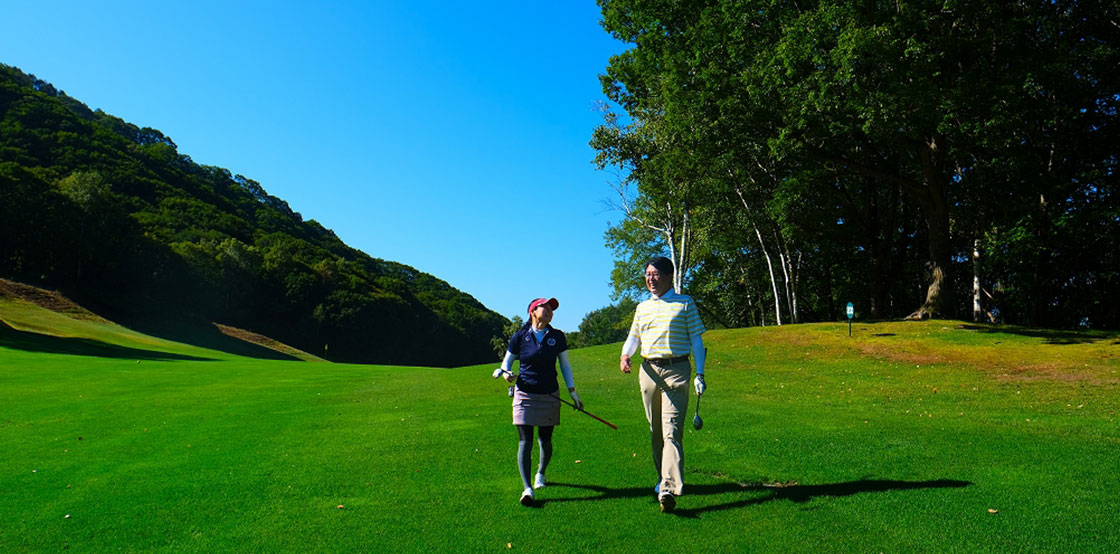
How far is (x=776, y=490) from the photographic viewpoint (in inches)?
265

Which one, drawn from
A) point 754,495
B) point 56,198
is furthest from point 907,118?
point 56,198

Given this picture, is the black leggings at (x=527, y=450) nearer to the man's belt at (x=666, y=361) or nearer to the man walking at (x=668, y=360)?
the man walking at (x=668, y=360)

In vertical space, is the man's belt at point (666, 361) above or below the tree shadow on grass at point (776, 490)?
above

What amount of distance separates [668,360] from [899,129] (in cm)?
2160

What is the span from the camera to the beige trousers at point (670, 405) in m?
6.08

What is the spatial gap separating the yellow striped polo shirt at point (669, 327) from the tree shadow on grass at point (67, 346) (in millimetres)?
31776

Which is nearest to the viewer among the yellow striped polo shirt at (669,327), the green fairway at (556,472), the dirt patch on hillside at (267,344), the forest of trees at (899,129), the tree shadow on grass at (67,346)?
the green fairway at (556,472)

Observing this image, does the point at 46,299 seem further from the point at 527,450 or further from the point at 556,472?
the point at 527,450

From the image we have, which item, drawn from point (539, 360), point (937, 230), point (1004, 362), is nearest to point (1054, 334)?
point (937, 230)

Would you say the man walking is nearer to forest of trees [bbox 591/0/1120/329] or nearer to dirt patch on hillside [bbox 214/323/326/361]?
forest of trees [bbox 591/0/1120/329]

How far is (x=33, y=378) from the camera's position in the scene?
59.6 feet

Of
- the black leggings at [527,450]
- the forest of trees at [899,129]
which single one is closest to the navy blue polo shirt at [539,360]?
the black leggings at [527,450]

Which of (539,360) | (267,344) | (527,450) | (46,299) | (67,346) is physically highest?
(46,299)

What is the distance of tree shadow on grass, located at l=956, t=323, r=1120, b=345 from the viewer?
22156mm
